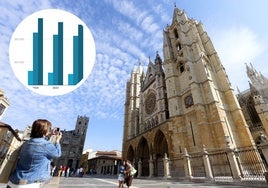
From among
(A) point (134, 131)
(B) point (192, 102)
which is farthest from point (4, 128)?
(B) point (192, 102)

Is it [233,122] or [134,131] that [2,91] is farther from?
[233,122]

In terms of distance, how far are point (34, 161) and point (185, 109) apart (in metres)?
21.5

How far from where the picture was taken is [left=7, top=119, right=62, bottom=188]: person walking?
1860 mm

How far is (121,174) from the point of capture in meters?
8.20

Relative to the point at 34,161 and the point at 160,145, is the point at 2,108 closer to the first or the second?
the point at 160,145

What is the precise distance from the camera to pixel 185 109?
72.0 ft

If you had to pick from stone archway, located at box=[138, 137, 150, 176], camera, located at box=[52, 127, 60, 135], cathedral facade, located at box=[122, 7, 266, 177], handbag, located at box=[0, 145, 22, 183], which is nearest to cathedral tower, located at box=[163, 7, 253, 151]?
cathedral facade, located at box=[122, 7, 266, 177]

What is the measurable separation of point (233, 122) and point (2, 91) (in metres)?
36.4

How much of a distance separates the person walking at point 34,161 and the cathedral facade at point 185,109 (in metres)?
12.9

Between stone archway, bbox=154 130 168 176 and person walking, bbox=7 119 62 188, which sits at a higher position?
stone archway, bbox=154 130 168 176

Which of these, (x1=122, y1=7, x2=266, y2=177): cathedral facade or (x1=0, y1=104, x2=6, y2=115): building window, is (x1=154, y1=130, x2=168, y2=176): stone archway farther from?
(x1=0, y1=104, x2=6, y2=115): building window

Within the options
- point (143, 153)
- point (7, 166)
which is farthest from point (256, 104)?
point (7, 166)

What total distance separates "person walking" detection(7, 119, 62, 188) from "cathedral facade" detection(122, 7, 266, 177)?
12948mm

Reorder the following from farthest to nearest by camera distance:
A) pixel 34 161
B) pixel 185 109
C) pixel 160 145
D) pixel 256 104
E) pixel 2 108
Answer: pixel 2 108 → pixel 256 104 → pixel 160 145 → pixel 185 109 → pixel 34 161
